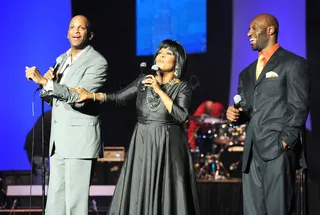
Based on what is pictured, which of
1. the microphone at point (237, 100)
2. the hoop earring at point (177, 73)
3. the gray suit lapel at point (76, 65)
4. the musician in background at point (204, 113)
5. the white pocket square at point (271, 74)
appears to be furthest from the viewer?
the musician in background at point (204, 113)

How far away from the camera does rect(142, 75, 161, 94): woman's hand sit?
11.9 feet

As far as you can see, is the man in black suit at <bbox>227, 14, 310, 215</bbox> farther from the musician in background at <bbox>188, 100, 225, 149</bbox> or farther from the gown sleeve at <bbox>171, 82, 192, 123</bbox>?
the musician in background at <bbox>188, 100, 225, 149</bbox>

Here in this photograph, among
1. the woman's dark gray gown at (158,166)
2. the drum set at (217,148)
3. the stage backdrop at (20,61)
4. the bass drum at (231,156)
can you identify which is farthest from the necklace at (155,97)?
the stage backdrop at (20,61)

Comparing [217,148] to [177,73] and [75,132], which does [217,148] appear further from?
[75,132]

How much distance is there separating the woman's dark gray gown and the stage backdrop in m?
4.38

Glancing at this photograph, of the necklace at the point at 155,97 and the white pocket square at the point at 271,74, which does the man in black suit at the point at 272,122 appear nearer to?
the white pocket square at the point at 271,74

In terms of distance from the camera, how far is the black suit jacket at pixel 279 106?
3.41 m

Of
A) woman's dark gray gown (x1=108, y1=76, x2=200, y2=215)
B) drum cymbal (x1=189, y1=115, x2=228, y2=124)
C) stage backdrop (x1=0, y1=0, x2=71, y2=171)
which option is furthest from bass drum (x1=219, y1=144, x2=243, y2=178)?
woman's dark gray gown (x1=108, y1=76, x2=200, y2=215)

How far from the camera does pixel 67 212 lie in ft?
11.9

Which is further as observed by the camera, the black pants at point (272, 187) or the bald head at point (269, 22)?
the bald head at point (269, 22)

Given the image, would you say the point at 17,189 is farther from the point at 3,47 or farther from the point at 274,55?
the point at 274,55

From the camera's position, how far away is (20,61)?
8.01m

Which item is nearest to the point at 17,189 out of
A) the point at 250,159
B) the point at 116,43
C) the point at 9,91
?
the point at 9,91

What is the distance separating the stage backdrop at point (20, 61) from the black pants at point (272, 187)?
16.1 ft
